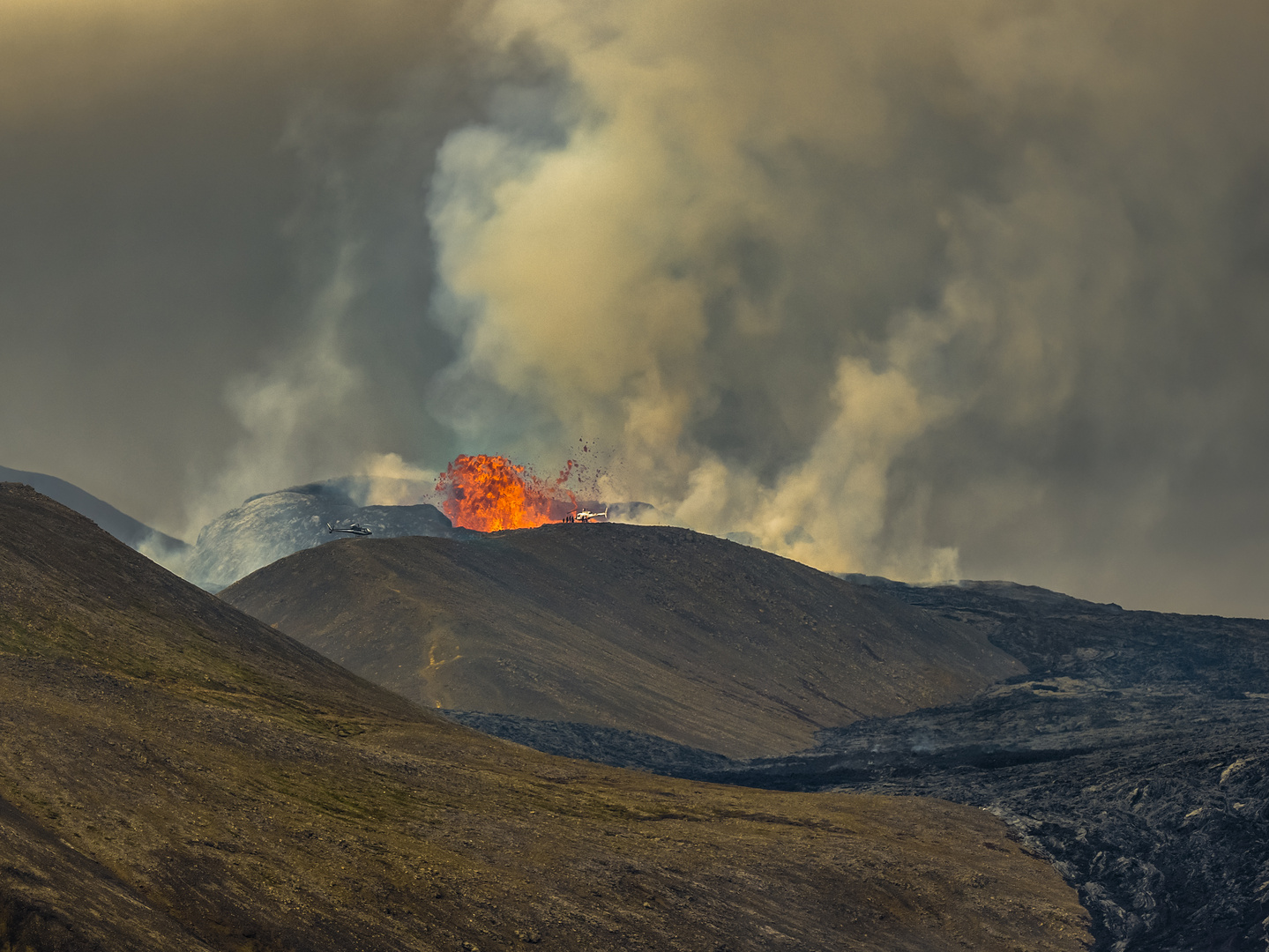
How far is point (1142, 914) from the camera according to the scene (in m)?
69.9

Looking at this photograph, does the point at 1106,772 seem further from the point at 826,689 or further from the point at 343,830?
the point at 343,830

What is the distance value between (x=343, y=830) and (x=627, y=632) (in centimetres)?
10317

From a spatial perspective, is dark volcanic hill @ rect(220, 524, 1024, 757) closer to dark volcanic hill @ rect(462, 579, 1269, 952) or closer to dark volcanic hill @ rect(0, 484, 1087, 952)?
dark volcanic hill @ rect(462, 579, 1269, 952)

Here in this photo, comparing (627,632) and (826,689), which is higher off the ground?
(627,632)

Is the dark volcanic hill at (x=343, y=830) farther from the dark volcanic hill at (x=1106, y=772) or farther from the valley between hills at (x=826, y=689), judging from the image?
the valley between hills at (x=826, y=689)

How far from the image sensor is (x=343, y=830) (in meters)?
53.6

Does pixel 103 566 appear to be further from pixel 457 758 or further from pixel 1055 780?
pixel 1055 780

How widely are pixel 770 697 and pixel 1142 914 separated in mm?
80465

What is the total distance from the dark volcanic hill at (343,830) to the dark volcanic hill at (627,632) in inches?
1428

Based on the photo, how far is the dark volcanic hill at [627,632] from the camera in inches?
4889

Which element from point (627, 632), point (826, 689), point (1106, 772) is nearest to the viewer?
point (1106, 772)

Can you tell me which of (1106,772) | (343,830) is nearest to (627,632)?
(1106,772)

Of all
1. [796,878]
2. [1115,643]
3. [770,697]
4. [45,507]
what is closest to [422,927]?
[796,878]

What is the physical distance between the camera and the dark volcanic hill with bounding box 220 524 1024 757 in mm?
124188
